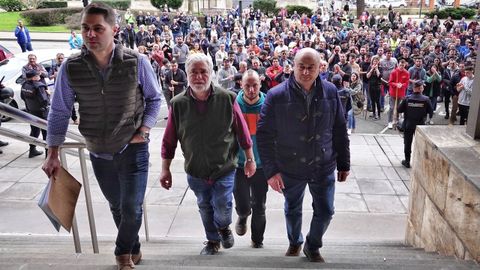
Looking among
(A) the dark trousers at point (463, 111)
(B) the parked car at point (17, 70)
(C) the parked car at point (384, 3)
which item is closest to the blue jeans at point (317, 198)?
(A) the dark trousers at point (463, 111)

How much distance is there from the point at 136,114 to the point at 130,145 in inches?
8.2

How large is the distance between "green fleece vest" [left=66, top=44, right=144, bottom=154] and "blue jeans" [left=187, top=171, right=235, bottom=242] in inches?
34.2

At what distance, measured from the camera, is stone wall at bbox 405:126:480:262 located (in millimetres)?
3781

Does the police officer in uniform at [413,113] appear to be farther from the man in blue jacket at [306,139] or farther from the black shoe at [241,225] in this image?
the man in blue jacket at [306,139]

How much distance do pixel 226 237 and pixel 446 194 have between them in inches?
77.3

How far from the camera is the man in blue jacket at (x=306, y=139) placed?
362cm

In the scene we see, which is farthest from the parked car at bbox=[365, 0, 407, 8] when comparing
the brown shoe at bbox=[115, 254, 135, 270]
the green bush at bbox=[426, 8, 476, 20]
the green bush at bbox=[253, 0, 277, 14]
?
the brown shoe at bbox=[115, 254, 135, 270]

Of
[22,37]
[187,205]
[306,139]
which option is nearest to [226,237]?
[306,139]

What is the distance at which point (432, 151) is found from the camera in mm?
4648

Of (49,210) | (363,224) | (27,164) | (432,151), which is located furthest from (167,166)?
(27,164)

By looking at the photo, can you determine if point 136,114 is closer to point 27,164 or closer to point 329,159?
point 329,159

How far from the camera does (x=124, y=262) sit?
3.14 metres

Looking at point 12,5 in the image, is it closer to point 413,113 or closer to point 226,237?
point 413,113

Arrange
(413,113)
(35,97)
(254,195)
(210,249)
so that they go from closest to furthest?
(210,249)
(254,195)
(413,113)
(35,97)
